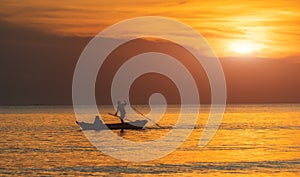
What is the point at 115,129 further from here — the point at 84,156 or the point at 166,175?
the point at 166,175

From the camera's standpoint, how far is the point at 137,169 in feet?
102

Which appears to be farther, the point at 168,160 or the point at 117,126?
the point at 117,126

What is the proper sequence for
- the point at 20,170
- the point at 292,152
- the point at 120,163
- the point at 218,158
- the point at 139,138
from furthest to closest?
the point at 139,138 < the point at 292,152 < the point at 218,158 < the point at 120,163 < the point at 20,170

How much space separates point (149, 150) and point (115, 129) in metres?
19.5

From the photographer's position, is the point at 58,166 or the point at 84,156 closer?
the point at 58,166

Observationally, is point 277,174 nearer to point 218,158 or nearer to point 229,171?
point 229,171

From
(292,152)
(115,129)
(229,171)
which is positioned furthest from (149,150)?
(115,129)

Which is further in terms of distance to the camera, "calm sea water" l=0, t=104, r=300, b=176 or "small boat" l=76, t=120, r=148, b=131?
"small boat" l=76, t=120, r=148, b=131

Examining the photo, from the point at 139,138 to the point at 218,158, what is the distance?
1810 centimetres

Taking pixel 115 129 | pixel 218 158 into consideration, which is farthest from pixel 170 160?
pixel 115 129

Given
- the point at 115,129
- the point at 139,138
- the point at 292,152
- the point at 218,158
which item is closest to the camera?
the point at 218,158

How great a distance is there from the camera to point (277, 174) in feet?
95.9

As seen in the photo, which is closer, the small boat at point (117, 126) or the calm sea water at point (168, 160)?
the calm sea water at point (168, 160)

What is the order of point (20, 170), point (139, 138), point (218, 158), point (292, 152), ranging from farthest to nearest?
point (139, 138) → point (292, 152) → point (218, 158) → point (20, 170)
